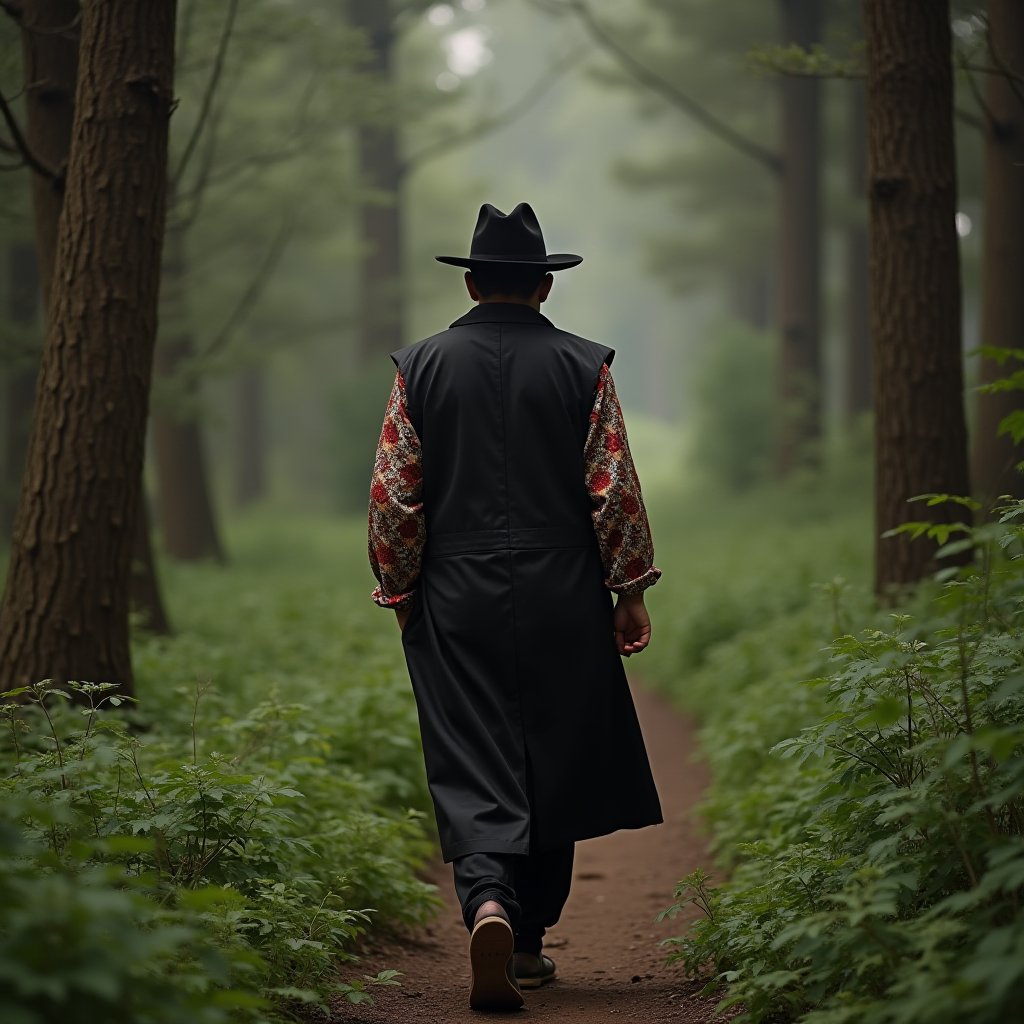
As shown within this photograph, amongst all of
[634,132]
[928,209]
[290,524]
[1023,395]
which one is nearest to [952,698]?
[928,209]

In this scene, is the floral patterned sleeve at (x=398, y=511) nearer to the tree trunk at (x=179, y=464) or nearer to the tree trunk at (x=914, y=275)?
the tree trunk at (x=914, y=275)

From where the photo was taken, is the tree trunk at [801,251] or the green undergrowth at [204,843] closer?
the green undergrowth at [204,843]

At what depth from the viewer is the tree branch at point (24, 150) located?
5422 mm

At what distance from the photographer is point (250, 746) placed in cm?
497

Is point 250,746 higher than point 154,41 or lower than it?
lower

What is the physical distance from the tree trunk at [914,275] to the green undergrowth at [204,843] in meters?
3.22

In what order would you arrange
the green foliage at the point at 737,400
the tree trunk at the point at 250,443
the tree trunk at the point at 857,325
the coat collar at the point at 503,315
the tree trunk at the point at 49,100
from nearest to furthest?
the coat collar at the point at 503,315 < the tree trunk at the point at 49,100 < the tree trunk at the point at 857,325 < the green foliage at the point at 737,400 < the tree trunk at the point at 250,443

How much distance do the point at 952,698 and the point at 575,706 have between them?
1204mm

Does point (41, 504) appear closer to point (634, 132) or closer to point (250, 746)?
point (250, 746)

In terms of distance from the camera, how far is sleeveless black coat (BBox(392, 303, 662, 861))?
3938mm

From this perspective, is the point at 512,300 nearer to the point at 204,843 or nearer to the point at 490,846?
the point at 490,846

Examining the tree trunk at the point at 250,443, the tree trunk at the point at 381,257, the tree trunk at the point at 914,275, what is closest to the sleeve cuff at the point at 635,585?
the tree trunk at the point at 914,275

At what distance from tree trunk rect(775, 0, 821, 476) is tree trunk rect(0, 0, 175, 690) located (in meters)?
14.9

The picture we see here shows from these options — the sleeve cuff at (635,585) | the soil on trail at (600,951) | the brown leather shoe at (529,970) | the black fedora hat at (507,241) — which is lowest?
the soil on trail at (600,951)
